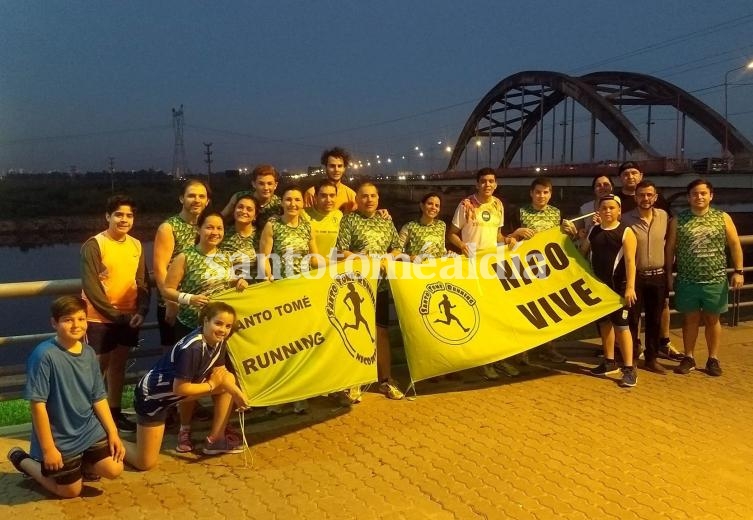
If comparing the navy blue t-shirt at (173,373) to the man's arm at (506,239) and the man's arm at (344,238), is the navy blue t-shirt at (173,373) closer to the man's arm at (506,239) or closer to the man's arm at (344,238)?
the man's arm at (344,238)

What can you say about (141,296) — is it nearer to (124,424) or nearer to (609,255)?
(124,424)

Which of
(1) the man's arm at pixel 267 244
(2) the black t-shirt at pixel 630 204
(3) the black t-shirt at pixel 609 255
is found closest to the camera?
(1) the man's arm at pixel 267 244

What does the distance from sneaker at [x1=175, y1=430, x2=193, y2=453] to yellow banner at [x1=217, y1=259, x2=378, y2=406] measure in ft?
1.60

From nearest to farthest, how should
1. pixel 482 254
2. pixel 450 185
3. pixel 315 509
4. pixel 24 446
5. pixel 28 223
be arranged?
pixel 315 509 < pixel 24 446 < pixel 482 254 < pixel 28 223 < pixel 450 185

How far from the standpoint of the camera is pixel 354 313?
4.65 meters

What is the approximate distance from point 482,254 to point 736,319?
425 centimetres

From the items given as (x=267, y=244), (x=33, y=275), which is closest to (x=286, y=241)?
(x=267, y=244)

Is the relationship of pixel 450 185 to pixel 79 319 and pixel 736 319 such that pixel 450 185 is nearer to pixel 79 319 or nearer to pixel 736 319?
pixel 736 319

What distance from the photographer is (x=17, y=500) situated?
11.1ft

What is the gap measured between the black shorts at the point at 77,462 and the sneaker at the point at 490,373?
326 centimetres

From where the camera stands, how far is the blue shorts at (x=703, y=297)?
559 centimetres

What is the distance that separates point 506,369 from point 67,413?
3.73m

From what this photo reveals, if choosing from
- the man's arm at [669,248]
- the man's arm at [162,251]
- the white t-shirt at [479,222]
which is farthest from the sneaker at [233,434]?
the man's arm at [669,248]

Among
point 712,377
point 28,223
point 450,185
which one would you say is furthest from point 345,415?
point 450,185
